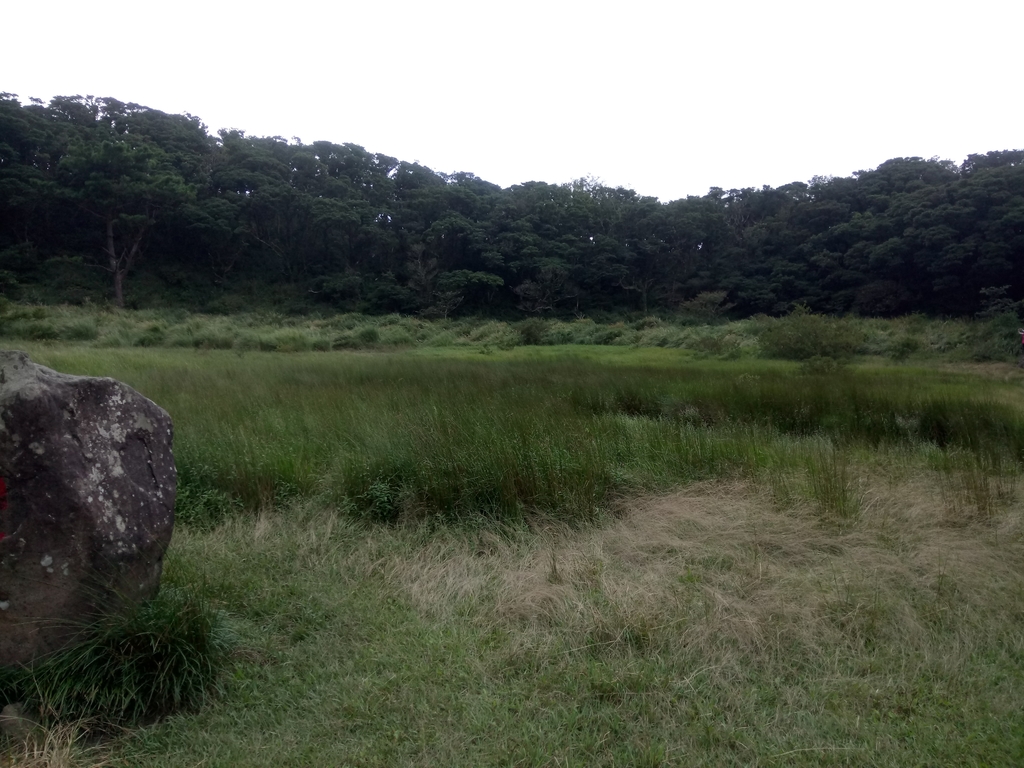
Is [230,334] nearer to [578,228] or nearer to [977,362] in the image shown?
[977,362]

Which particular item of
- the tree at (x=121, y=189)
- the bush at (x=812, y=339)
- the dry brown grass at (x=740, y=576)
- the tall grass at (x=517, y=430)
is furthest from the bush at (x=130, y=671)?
the tree at (x=121, y=189)

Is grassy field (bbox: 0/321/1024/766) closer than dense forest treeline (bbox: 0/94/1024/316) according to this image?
Yes

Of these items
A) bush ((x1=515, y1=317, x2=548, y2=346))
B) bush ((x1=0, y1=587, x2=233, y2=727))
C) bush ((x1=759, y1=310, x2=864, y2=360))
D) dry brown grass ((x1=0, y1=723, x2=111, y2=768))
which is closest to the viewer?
dry brown grass ((x1=0, y1=723, x2=111, y2=768))

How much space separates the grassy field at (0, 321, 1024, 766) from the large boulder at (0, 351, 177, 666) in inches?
18.1

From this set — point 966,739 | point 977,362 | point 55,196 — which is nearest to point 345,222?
point 55,196

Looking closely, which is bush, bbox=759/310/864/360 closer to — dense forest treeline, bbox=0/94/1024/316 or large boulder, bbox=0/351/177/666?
large boulder, bbox=0/351/177/666

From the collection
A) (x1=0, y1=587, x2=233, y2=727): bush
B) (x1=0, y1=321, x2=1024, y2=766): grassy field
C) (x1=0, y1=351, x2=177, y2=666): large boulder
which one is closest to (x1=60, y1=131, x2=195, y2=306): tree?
(x1=0, y1=321, x2=1024, y2=766): grassy field

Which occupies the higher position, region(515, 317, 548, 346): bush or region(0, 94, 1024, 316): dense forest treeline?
region(0, 94, 1024, 316): dense forest treeline

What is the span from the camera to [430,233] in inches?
1628

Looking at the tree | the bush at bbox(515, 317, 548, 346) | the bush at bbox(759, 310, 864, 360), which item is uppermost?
the tree

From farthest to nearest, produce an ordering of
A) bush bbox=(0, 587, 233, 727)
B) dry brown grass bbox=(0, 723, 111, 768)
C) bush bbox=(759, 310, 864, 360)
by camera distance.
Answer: bush bbox=(759, 310, 864, 360) → bush bbox=(0, 587, 233, 727) → dry brown grass bbox=(0, 723, 111, 768)

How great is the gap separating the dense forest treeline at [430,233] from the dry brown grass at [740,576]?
1191 inches

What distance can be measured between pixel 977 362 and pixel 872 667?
1678cm

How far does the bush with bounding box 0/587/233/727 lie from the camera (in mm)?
2900
